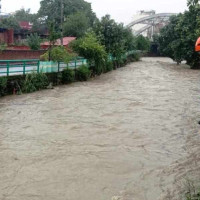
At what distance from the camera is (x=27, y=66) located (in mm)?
16125

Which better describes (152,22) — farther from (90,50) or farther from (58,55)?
(58,55)

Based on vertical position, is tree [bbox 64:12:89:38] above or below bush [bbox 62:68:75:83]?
above

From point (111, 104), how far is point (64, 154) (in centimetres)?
621

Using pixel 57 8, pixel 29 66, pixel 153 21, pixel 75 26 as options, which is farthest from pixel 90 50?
pixel 153 21

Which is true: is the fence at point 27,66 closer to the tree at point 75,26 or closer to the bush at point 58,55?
the bush at point 58,55

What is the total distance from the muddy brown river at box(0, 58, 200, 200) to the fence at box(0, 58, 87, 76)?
160cm

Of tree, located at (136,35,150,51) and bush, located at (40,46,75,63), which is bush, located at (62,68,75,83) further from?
tree, located at (136,35,150,51)

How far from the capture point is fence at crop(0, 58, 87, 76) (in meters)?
15.0

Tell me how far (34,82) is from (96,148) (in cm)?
905

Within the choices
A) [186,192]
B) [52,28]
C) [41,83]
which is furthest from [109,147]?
[52,28]

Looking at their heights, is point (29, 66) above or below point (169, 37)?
below

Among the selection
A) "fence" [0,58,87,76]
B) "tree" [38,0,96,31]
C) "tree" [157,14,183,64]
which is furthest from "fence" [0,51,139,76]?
"tree" [38,0,96,31]

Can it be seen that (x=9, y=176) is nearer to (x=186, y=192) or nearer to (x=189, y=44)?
(x=186, y=192)

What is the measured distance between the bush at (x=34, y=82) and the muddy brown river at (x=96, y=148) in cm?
128
